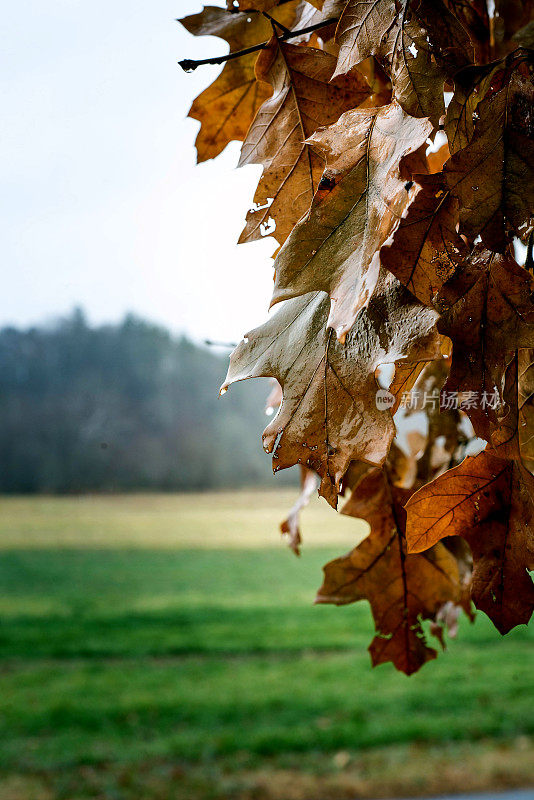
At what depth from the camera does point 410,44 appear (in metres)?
0.29

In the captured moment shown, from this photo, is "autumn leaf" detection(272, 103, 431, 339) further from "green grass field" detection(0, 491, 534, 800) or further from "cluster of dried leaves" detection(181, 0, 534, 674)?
"green grass field" detection(0, 491, 534, 800)

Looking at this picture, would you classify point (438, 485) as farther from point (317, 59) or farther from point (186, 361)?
point (186, 361)

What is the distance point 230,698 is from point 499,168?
3541 mm

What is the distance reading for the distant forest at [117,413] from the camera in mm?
7074

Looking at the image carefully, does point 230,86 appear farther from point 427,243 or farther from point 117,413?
point 117,413

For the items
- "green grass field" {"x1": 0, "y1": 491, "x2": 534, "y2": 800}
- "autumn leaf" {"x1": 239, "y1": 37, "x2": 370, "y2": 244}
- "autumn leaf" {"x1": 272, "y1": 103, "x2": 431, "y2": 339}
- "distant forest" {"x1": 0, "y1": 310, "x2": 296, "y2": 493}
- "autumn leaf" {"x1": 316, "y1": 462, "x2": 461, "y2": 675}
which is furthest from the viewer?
"distant forest" {"x1": 0, "y1": 310, "x2": 296, "y2": 493}

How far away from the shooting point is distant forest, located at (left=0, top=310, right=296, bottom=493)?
7.07 metres

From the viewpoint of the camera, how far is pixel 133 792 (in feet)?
8.27

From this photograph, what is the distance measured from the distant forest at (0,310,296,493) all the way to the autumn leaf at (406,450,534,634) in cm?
611

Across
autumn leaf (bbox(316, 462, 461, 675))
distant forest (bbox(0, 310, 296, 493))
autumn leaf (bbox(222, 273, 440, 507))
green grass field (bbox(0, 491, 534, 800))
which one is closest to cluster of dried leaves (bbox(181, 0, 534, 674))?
autumn leaf (bbox(222, 273, 440, 507))

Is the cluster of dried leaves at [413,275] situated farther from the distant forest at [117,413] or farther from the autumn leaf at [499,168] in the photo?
the distant forest at [117,413]

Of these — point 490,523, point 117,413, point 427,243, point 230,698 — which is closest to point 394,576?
point 490,523

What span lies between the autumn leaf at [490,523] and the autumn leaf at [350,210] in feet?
0.36

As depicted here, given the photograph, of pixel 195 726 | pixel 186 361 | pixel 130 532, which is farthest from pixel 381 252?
pixel 130 532
